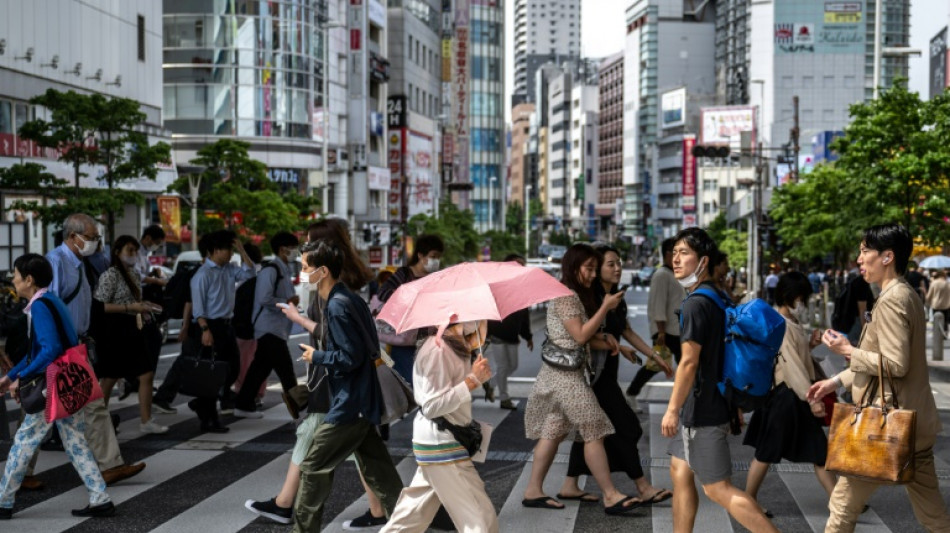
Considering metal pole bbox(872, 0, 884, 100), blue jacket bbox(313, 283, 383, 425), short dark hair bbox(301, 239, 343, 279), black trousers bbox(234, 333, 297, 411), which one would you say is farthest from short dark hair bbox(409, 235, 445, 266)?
metal pole bbox(872, 0, 884, 100)

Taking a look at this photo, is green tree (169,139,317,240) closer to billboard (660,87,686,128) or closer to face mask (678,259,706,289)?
face mask (678,259,706,289)

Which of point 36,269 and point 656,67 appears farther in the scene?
point 656,67

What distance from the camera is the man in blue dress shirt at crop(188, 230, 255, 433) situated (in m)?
10.9

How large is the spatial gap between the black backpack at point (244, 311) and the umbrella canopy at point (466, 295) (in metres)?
5.07

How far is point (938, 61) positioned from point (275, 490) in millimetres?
80100

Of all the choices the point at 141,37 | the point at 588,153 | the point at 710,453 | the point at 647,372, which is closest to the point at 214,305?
the point at 647,372

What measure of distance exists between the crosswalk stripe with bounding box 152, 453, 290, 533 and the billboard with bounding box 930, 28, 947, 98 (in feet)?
247

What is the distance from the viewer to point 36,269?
742cm

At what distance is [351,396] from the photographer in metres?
6.32

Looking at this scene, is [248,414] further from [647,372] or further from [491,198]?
[491,198]

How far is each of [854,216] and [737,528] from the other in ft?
69.3

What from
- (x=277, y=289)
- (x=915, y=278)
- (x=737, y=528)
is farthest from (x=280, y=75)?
(x=737, y=528)

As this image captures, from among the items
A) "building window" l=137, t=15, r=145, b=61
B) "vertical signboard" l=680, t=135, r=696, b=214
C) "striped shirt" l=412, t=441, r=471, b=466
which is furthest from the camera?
"vertical signboard" l=680, t=135, r=696, b=214

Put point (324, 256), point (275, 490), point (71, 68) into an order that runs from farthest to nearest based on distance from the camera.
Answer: point (71, 68) < point (275, 490) < point (324, 256)
